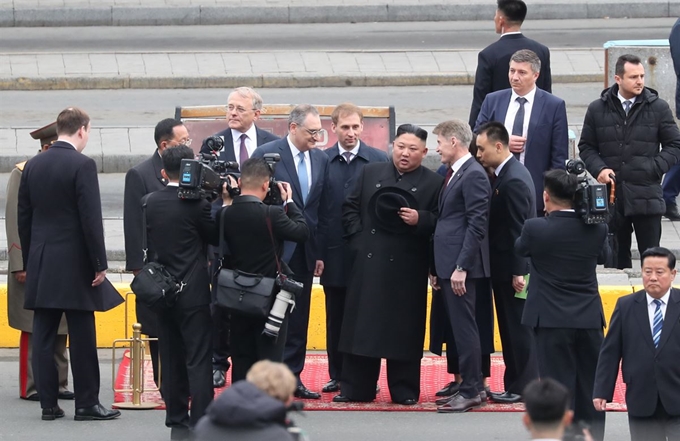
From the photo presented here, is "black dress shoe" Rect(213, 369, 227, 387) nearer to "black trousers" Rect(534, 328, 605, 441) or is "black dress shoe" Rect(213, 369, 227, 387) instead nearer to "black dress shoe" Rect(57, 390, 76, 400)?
"black dress shoe" Rect(57, 390, 76, 400)

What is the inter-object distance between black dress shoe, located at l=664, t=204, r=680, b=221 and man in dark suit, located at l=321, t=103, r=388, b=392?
4.77m

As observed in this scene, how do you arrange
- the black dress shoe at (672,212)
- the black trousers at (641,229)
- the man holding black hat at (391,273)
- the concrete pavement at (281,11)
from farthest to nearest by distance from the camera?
the concrete pavement at (281,11)
the black dress shoe at (672,212)
the black trousers at (641,229)
the man holding black hat at (391,273)

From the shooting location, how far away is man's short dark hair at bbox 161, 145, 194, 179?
30.2 feet

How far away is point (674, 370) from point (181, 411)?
326 centimetres

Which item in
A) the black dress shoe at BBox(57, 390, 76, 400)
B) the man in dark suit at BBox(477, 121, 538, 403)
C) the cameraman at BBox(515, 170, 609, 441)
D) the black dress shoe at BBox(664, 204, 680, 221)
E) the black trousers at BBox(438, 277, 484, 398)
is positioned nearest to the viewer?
the cameraman at BBox(515, 170, 609, 441)

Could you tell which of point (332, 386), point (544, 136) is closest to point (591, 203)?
point (544, 136)

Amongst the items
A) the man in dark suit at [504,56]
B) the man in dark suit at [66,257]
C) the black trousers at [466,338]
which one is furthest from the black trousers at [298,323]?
the man in dark suit at [504,56]

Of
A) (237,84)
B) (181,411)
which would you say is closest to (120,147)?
(237,84)

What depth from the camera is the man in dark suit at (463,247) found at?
10016 mm

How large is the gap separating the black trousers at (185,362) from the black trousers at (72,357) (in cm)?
63

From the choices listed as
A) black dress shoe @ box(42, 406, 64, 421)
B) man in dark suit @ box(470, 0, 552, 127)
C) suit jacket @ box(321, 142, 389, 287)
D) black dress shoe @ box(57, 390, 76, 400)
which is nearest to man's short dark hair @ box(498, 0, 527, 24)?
man in dark suit @ box(470, 0, 552, 127)

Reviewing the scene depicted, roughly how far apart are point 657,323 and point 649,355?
20 centimetres

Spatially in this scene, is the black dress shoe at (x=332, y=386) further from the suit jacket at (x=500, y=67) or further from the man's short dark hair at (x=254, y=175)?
the suit jacket at (x=500, y=67)

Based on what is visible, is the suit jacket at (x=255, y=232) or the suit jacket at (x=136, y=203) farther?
the suit jacket at (x=136, y=203)
